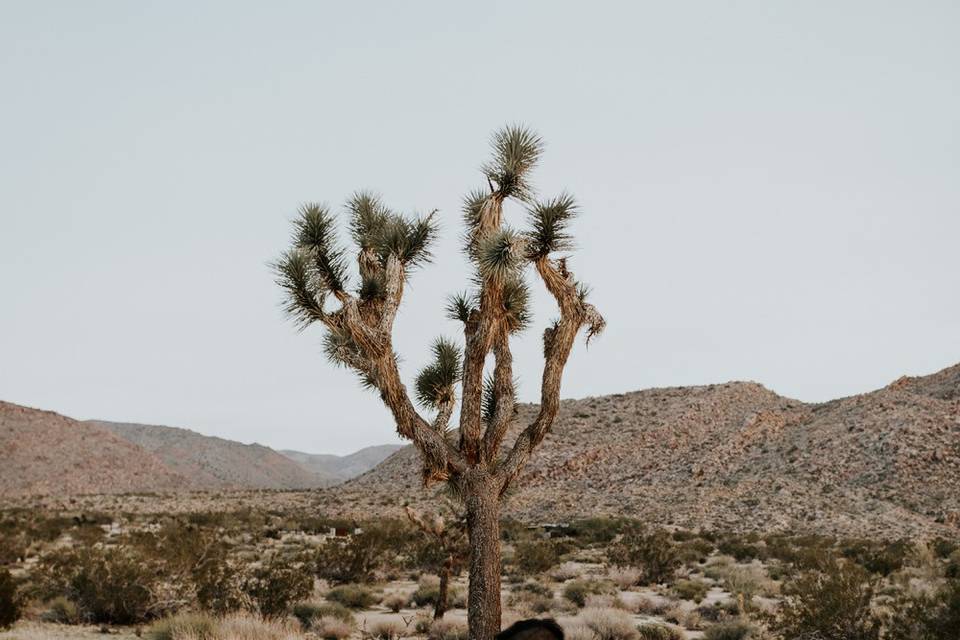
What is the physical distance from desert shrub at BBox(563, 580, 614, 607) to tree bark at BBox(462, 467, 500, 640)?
213 inches

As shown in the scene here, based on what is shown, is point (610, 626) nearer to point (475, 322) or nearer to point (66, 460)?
point (475, 322)

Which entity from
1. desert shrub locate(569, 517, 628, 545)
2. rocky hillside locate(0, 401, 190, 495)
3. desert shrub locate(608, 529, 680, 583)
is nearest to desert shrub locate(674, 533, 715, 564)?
desert shrub locate(608, 529, 680, 583)

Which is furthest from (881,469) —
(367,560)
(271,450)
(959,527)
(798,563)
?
(271,450)

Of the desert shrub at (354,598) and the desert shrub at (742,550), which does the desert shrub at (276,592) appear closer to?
the desert shrub at (354,598)

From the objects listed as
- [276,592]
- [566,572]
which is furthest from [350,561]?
[276,592]

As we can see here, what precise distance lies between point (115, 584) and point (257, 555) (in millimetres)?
9982

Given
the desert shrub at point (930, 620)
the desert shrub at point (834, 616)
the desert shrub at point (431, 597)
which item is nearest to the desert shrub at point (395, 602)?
the desert shrub at point (431, 597)

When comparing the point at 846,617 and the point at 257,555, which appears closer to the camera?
the point at 846,617

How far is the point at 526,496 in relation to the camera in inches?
1683

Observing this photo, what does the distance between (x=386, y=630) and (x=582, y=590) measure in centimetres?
478

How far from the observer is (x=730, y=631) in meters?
12.1

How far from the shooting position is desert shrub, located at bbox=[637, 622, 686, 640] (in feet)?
37.9

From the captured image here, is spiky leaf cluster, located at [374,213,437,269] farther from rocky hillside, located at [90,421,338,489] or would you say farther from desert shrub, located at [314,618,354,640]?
rocky hillside, located at [90,421,338,489]

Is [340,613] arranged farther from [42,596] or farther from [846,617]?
[846,617]
